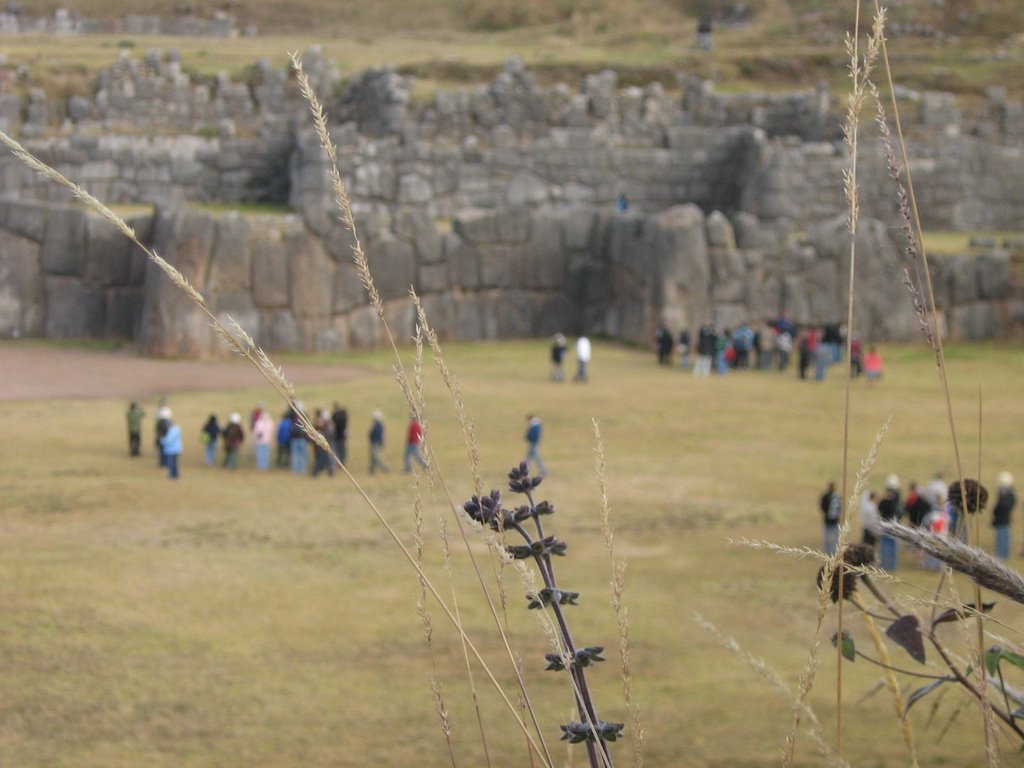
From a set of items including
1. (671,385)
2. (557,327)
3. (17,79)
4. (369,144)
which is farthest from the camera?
(17,79)

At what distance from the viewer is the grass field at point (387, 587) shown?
36.4 feet

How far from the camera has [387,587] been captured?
15.2 metres

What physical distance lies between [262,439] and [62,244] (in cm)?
1248

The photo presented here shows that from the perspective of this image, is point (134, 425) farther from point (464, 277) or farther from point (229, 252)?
point (464, 277)

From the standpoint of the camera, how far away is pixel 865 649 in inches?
521

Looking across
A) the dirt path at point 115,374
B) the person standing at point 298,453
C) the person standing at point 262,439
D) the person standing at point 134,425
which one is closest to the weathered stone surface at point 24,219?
the dirt path at point 115,374

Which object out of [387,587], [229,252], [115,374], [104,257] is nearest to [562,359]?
[229,252]

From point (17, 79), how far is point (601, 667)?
38059 millimetres

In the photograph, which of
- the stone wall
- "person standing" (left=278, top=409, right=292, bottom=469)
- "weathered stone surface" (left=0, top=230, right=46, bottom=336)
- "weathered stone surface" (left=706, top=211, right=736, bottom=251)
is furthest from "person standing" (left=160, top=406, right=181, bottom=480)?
"weathered stone surface" (left=706, top=211, right=736, bottom=251)

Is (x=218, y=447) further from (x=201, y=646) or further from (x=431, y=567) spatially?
(x=201, y=646)

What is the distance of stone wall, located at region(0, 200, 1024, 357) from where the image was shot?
1215 inches

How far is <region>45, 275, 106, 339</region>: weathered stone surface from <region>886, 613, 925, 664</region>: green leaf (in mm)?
29123

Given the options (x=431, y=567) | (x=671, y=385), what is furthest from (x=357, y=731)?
(x=671, y=385)

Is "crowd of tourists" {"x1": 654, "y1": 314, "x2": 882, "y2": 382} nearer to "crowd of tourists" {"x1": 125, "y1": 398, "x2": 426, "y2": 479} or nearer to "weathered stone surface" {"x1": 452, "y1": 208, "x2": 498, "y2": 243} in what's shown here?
"weathered stone surface" {"x1": 452, "y1": 208, "x2": 498, "y2": 243}
